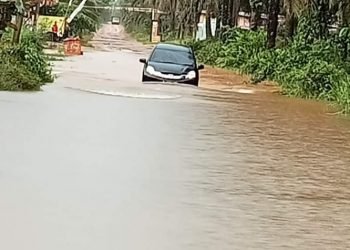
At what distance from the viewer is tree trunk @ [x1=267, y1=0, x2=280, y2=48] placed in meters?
37.2

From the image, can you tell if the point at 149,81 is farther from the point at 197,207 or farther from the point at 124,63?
the point at 197,207

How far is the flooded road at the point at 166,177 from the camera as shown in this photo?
804 centimetres

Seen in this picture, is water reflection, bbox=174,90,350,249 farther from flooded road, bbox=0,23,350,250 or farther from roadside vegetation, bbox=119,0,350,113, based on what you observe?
roadside vegetation, bbox=119,0,350,113

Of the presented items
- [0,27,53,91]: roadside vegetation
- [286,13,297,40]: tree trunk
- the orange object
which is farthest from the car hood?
the orange object

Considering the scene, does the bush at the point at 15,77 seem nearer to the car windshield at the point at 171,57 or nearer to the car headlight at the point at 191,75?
the car windshield at the point at 171,57

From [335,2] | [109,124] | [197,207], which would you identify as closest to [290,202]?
[197,207]

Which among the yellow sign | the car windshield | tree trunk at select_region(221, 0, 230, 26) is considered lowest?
the yellow sign

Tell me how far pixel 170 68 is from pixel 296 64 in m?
6.09

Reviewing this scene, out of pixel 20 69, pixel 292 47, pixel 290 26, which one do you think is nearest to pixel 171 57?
pixel 20 69

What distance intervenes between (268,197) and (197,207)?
3.83ft

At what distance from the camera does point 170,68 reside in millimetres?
28062

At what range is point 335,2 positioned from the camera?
33.5 meters

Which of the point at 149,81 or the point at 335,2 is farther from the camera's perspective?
the point at 335,2

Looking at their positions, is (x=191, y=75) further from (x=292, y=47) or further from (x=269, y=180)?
(x=269, y=180)
